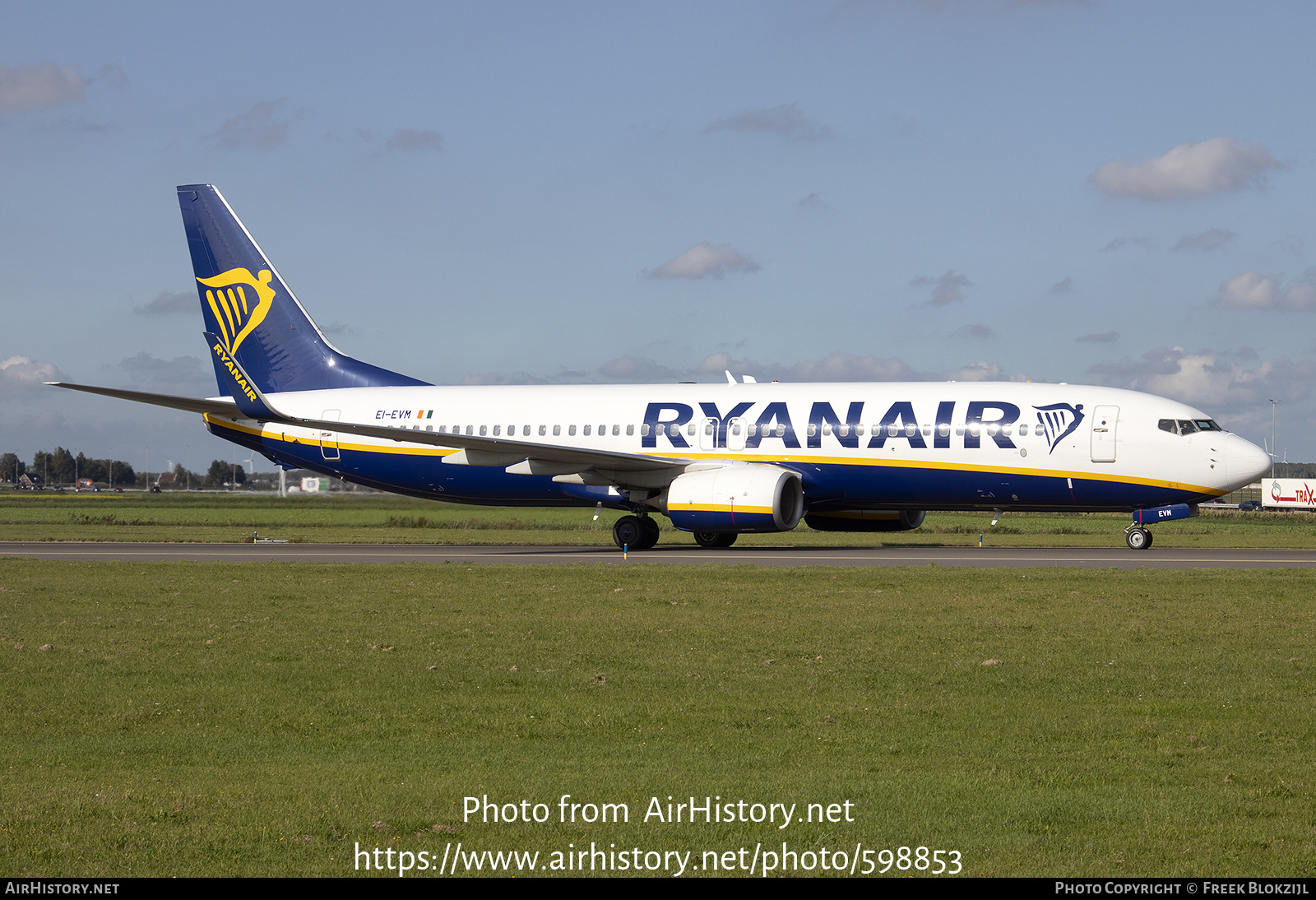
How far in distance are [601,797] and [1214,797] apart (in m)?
3.64

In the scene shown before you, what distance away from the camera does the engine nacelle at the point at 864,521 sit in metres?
34.3

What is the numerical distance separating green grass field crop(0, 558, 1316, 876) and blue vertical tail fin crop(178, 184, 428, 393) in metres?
21.1

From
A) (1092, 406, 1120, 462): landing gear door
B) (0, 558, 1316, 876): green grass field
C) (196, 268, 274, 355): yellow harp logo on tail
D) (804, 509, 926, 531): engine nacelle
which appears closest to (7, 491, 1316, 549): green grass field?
(804, 509, 926, 531): engine nacelle

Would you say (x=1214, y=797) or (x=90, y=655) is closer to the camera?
(x=1214, y=797)

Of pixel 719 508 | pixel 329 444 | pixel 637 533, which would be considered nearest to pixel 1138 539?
pixel 719 508

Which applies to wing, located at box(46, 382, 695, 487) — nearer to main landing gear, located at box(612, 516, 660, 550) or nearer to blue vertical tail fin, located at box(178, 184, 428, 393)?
main landing gear, located at box(612, 516, 660, 550)

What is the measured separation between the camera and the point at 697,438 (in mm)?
32719

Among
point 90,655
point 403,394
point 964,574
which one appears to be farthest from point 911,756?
point 403,394

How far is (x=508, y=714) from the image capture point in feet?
32.8

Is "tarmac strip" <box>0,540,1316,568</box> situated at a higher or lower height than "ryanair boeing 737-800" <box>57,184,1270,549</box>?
lower

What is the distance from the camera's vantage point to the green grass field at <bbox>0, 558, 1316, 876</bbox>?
6.60 meters

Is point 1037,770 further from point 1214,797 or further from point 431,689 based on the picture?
point 431,689

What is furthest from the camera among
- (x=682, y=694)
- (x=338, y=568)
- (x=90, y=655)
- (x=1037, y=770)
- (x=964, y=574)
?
(x=338, y=568)

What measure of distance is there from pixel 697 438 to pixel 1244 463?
43.5 ft
